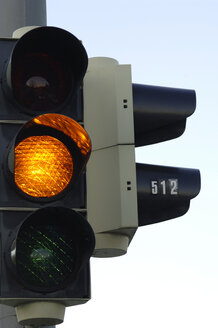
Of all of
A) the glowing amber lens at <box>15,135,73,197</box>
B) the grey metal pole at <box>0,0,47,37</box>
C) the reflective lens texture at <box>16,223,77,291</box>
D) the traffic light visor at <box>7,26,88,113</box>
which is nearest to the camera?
the reflective lens texture at <box>16,223,77,291</box>

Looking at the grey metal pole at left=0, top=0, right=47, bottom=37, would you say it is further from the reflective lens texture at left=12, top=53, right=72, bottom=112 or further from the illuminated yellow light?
the illuminated yellow light

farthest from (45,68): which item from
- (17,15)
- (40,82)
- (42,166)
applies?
(17,15)

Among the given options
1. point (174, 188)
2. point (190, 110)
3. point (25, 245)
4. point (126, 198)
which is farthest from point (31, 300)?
point (190, 110)

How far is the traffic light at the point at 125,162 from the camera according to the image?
4129 millimetres

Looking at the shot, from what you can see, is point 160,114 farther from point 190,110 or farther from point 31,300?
point 31,300

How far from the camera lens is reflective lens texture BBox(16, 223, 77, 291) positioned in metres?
3.65

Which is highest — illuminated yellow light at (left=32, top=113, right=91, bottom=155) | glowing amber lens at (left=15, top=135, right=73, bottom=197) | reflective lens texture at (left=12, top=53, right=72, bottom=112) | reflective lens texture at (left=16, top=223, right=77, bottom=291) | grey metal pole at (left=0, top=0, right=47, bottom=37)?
grey metal pole at (left=0, top=0, right=47, bottom=37)

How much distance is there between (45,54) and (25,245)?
833 millimetres

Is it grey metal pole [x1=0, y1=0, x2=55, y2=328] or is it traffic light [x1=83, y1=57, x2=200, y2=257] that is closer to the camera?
traffic light [x1=83, y1=57, x2=200, y2=257]

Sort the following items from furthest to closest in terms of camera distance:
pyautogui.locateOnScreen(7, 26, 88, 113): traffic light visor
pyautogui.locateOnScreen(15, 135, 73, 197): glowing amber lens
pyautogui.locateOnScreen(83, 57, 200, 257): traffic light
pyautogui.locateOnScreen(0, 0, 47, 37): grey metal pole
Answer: pyautogui.locateOnScreen(0, 0, 47, 37): grey metal pole → pyautogui.locateOnScreen(83, 57, 200, 257): traffic light → pyautogui.locateOnScreen(7, 26, 88, 113): traffic light visor → pyautogui.locateOnScreen(15, 135, 73, 197): glowing amber lens

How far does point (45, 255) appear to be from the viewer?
3.67 metres

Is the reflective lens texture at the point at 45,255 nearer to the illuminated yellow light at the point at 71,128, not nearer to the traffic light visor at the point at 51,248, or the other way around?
the traffic light visor at the point at 51,248

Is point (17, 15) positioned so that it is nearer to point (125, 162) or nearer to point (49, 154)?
point (125, 162)

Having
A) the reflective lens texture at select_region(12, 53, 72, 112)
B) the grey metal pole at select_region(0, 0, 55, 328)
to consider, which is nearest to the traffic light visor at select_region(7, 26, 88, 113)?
the reflective lens texture at select_region(12, 53, 72, 112)
